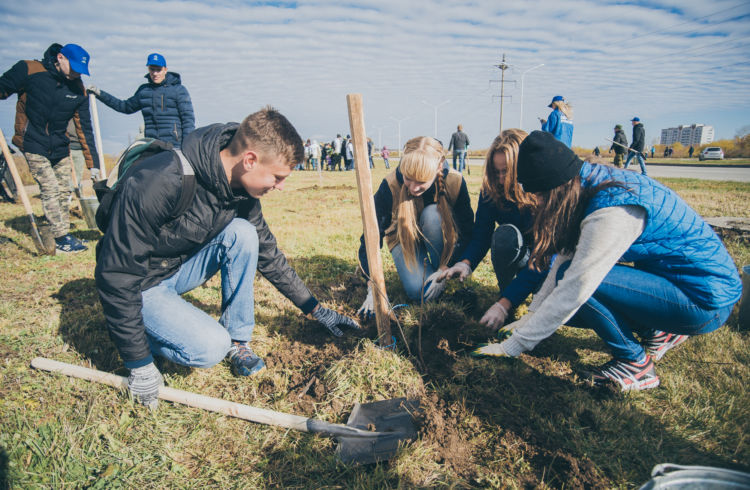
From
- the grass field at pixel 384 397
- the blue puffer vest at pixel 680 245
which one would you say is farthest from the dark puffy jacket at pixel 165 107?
the blue puffer vest at pixel 680 245

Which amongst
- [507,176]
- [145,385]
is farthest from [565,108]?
[145,385]

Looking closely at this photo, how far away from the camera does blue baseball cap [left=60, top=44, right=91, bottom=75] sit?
15.0 ft


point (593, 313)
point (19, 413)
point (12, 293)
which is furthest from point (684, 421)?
point (12, 293)

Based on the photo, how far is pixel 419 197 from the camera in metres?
3.34

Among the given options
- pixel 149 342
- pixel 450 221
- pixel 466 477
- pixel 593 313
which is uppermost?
pixel 450 221

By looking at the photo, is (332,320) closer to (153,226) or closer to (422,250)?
(422,250)

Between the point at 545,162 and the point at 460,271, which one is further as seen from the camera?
the point at 460,271

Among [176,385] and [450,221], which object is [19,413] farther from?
[450,221]

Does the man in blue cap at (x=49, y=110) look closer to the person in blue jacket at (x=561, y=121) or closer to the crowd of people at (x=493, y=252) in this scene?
the crowd of people at (x=493, y=252)

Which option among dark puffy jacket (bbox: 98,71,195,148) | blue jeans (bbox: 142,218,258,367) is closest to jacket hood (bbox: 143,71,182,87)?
dark puffy jacket (bbox: 98,71,195,148)

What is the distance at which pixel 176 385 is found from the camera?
7.78 feet

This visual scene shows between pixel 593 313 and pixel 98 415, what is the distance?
2958 millimetres

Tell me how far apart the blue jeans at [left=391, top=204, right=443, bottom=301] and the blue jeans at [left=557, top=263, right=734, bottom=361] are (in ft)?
4.17

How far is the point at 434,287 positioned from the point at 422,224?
603mm
